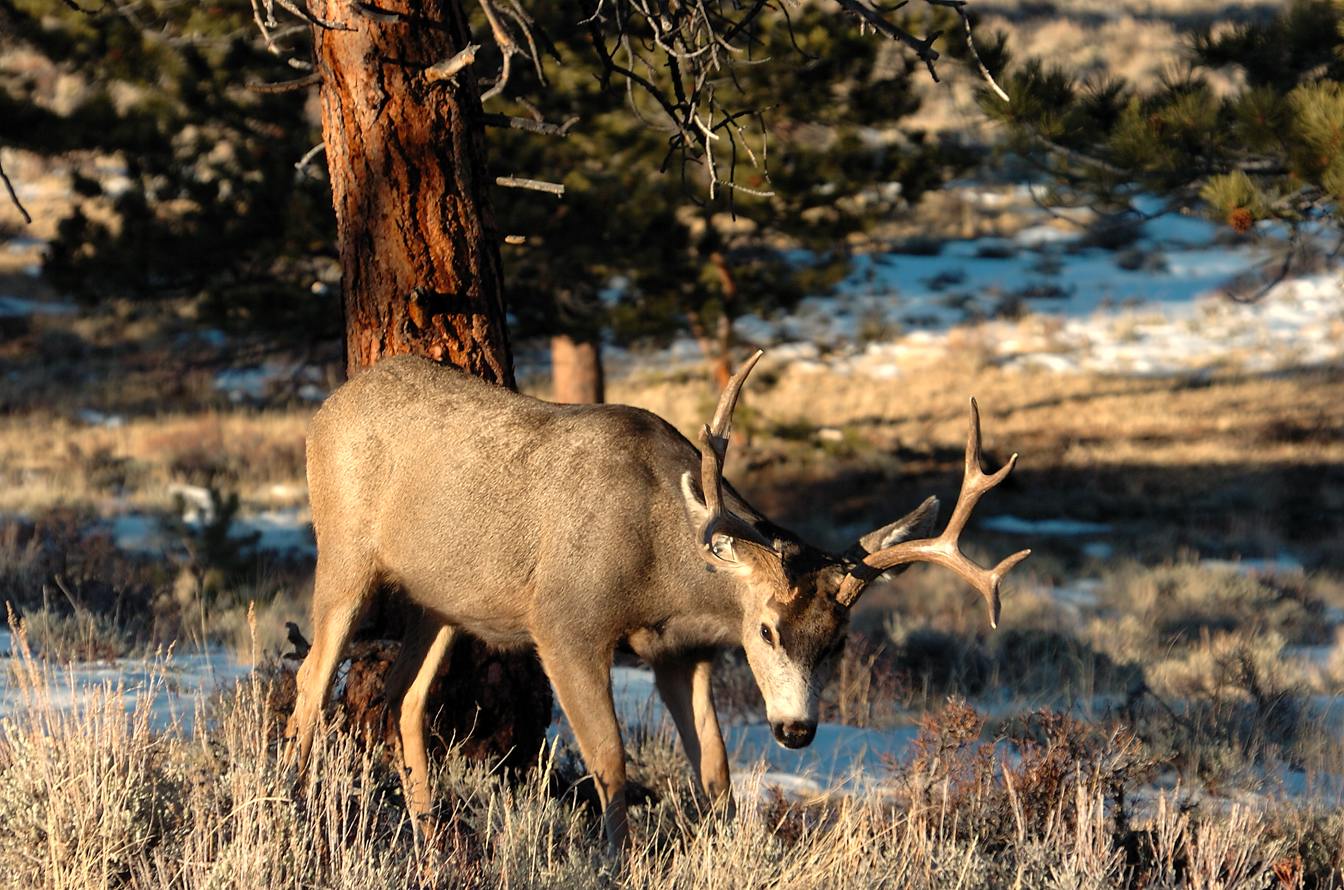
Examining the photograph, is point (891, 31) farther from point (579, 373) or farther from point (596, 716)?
point (579, 373)

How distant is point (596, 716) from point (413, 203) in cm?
236

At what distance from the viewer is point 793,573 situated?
5.60m

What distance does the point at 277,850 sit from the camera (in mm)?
4246

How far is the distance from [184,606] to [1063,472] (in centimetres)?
1406

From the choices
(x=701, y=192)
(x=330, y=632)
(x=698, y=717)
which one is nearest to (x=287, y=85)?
(x=330, y=632)

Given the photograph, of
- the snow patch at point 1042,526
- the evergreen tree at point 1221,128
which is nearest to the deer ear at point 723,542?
the evergreen tree at point 1221,128

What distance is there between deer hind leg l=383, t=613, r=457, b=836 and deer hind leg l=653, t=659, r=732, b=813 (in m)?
0.98

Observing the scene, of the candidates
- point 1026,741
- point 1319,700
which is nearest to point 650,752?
point 1026,741

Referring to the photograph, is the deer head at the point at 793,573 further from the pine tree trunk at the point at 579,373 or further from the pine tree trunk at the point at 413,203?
the pine tree trunk at the point at 579,373

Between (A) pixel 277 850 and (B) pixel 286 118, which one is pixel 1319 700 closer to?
(A) pixel 277 850

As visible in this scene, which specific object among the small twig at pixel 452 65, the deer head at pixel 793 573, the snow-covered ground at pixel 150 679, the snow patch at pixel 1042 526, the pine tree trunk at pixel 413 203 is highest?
the small twig at pixel 452 65

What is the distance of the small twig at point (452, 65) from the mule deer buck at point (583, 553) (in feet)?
3.89

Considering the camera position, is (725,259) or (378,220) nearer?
(378,220)

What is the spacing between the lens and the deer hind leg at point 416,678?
21.2 ft
